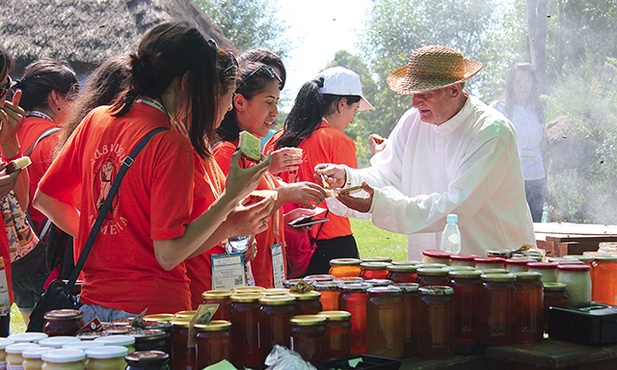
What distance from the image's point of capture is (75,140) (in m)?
2.56

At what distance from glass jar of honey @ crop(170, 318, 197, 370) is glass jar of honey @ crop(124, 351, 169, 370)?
0.28 meters

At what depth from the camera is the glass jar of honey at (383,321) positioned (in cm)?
220

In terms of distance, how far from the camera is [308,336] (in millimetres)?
1942

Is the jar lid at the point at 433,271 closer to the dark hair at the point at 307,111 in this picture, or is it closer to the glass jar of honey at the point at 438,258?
the glass jar of honey at the point at 438,258

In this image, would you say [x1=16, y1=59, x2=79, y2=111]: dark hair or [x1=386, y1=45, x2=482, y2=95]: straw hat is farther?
[x1=16, y1=59, x2=79, y2=111]: dark hair

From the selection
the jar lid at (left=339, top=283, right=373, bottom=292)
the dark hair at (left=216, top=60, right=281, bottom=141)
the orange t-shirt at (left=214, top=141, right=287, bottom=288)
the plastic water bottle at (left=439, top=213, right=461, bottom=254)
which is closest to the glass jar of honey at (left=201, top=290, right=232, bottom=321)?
the jar lid at (left=339, top=283, right=373, bottom=292)

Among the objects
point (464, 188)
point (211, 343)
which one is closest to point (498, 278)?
point (211, 343)

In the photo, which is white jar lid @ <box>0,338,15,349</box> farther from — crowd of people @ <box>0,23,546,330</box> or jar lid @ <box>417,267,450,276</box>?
jar lid @ <box>417,267,450,276</box>

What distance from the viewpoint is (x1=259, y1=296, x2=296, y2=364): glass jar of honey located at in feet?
6.62

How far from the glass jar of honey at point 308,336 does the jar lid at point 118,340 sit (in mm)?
414

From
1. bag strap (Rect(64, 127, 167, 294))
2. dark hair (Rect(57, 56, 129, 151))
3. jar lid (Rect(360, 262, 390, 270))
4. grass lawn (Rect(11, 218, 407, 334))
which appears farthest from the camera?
grass lawn (Rect(11, 218, 407, 334))

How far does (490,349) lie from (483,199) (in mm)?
1416

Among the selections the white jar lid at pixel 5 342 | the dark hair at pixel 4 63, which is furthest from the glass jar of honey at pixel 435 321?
the dark hair at pixel 4 63

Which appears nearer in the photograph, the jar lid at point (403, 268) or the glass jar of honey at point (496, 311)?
the glass jar of honey at point (496, 311)
